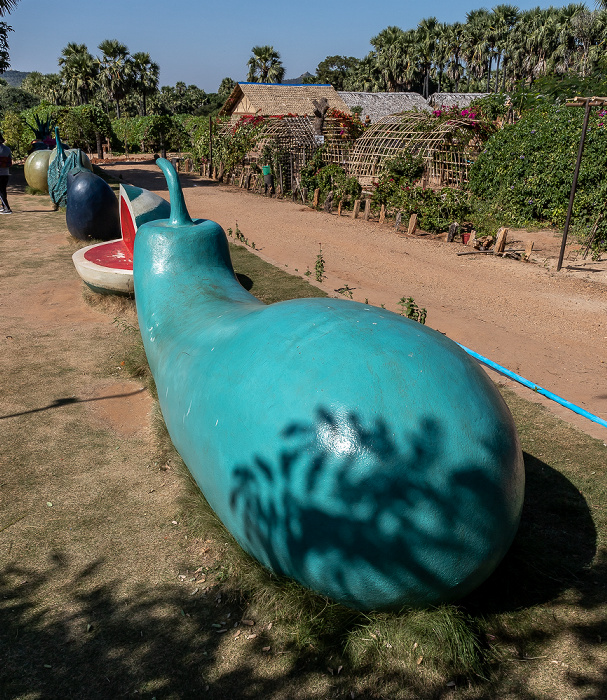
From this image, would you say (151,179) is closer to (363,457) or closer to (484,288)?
(484,288)

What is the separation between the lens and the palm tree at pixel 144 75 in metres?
50.6

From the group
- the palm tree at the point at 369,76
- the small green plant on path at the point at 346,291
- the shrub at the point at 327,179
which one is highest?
the palm tree at the point at 369,76

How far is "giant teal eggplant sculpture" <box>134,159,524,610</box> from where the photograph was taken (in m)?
2.35

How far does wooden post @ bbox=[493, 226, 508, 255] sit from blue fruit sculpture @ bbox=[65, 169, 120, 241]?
7.68 m

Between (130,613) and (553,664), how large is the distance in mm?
2077

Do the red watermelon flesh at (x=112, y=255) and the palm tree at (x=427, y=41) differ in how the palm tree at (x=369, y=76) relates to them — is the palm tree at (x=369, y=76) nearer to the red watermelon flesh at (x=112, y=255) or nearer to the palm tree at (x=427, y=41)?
the palm tree at (x=427, y=41)

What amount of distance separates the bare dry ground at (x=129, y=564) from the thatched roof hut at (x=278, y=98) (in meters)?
28.5

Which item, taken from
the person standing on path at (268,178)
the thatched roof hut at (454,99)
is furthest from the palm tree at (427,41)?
the person standing on path at (268,178)

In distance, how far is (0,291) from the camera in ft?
28.7

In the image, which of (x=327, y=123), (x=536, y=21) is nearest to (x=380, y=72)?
(x=536, y=21)

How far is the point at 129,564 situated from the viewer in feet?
11.0

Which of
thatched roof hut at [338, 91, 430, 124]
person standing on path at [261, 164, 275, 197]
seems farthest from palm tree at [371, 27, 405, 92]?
person standing on path at [261, 164, 275, 197]

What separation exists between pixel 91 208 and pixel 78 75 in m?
45.3

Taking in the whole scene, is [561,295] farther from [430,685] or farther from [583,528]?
[430,685]
